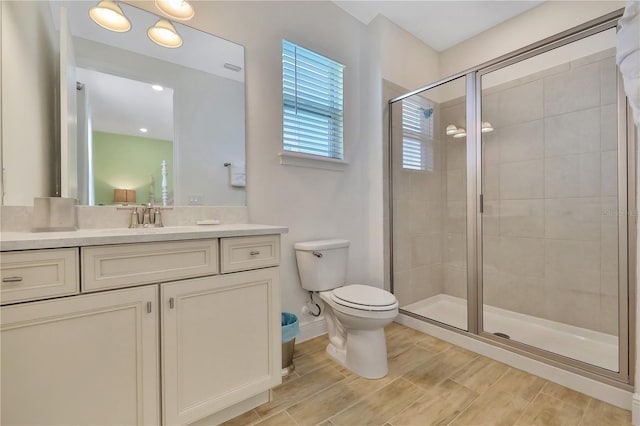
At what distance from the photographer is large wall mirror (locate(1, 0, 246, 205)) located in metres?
1.18

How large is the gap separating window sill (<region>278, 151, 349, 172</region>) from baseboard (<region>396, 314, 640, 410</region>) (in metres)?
1.46

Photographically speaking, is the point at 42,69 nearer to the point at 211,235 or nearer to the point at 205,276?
the point at 211,235

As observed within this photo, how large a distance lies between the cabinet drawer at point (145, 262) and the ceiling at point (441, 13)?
2.24 metres

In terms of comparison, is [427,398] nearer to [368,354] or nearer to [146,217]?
[368,354]

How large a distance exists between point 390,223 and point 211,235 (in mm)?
1685

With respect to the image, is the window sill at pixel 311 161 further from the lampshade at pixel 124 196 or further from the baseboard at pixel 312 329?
the baseboard at pixel 312 329

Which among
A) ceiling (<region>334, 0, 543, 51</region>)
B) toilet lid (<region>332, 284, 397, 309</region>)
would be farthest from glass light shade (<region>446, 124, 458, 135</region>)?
toilet lid (<region>332, 284, 397, 309</region>)

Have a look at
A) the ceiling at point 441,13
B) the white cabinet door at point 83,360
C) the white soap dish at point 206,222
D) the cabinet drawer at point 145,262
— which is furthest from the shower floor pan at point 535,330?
the ceiling at point 441,13

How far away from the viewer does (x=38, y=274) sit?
2.82 feet

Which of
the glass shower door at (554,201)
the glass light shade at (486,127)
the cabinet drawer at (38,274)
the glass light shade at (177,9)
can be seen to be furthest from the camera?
the glass light shade at (486,127)

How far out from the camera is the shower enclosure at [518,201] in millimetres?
1840

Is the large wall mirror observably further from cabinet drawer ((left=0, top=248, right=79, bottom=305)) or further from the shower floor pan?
the shower floor pan

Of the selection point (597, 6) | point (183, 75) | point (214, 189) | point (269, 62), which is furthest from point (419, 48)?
point (214, 189)

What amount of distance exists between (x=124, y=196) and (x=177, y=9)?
1.04 m
